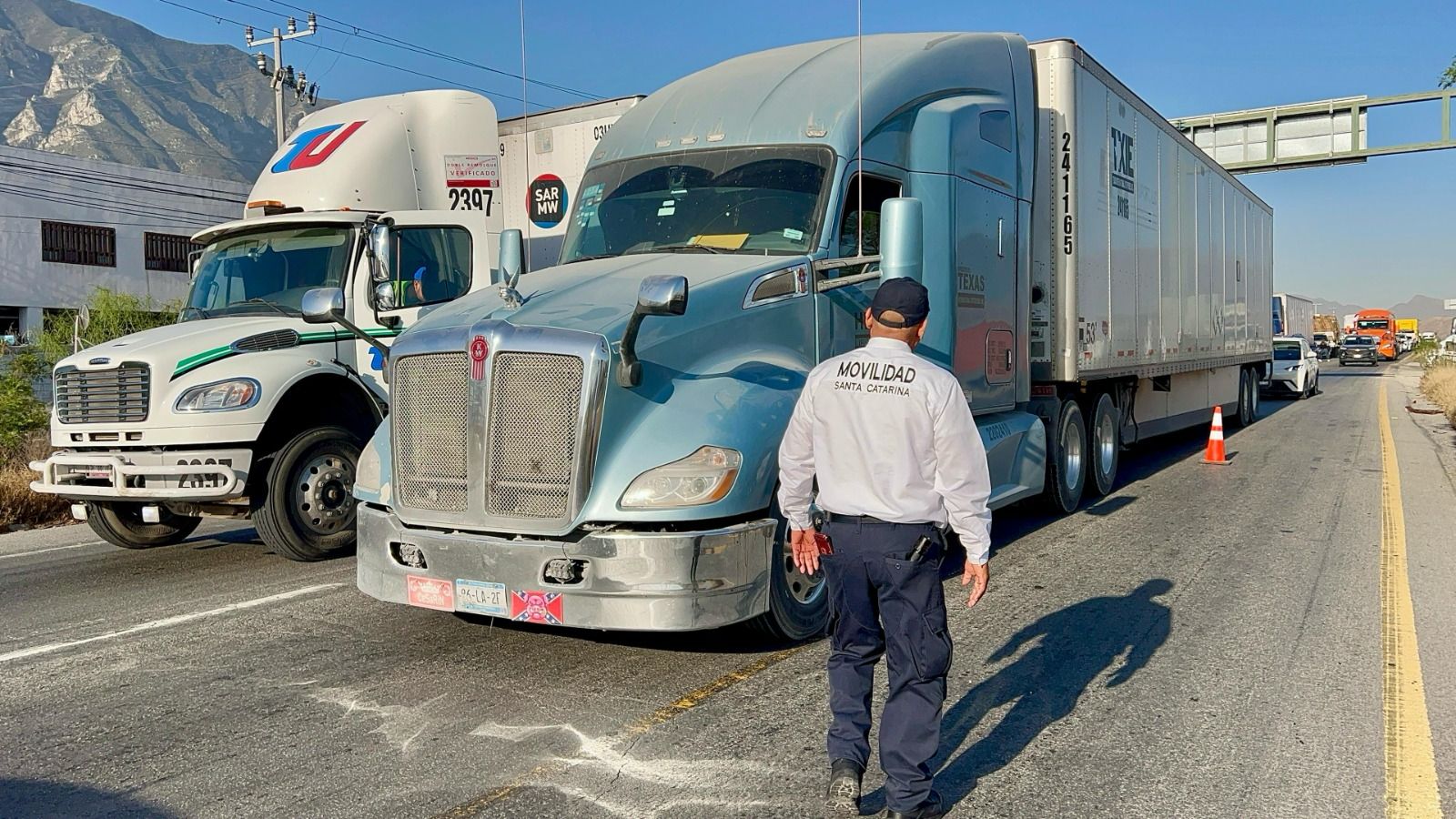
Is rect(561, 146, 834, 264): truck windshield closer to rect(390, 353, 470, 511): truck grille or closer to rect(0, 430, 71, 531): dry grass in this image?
rect(390, 353, 470, 511): truck grille

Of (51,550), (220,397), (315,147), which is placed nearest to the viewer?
(220,397)

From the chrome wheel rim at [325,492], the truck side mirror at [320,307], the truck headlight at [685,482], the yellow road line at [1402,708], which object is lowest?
the yellow road line at [1402,708]

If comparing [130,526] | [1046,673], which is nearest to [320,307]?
[130,526]

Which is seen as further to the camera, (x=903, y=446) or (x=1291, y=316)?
(x=1291, y=316)

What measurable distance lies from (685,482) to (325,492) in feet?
13.4

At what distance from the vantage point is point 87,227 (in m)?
39.5

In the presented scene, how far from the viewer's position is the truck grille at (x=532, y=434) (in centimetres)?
520

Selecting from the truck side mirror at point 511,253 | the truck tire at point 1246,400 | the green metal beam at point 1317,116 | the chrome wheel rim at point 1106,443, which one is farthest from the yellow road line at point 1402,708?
the green metal beam at point 1317,116

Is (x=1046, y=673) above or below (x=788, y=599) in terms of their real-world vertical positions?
below

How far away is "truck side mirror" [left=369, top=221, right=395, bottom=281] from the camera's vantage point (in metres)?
7.84

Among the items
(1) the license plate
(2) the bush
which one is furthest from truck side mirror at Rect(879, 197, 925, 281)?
(2) the bush

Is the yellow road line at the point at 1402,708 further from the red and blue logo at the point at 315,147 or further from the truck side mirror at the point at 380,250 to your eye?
the red and blue logo at the point at 315,147

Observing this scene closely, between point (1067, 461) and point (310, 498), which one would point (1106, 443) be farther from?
point (310, 498)

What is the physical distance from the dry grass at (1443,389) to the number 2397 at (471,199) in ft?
60.2
